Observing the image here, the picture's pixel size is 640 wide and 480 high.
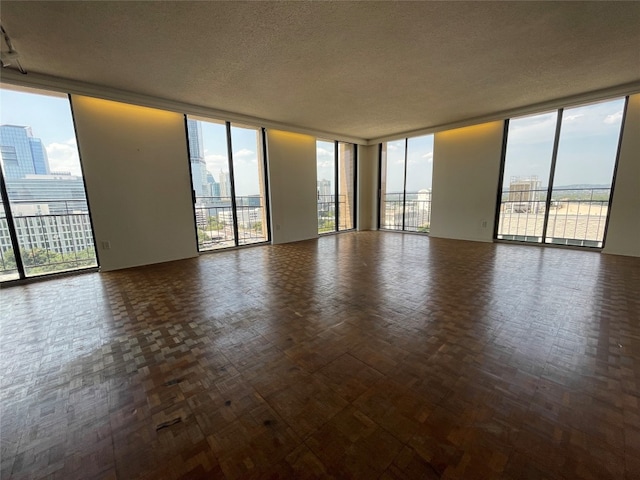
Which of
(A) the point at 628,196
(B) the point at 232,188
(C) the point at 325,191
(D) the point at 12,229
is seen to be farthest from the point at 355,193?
(D) the point at 12,229

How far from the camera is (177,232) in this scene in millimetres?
4648

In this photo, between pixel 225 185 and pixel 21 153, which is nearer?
pixel 21 153

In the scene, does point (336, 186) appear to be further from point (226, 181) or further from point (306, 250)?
point (226, 181)

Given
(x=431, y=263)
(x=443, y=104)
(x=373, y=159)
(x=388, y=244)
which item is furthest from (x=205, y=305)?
(x=373, y=159)

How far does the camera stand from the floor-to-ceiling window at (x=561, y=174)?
4383 mm

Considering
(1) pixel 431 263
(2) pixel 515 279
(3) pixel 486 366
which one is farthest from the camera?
(1) pixel 431 263

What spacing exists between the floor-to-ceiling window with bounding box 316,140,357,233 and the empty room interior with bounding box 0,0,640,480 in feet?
2.03

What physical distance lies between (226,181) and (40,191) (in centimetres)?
257

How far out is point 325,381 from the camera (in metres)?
1.55

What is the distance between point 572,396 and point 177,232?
5.15 meters

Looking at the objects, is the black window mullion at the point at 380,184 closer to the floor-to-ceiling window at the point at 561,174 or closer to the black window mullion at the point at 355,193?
the black window mullion at the point at 355,193

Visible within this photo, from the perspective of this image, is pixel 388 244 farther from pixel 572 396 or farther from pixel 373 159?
pixel 572 396

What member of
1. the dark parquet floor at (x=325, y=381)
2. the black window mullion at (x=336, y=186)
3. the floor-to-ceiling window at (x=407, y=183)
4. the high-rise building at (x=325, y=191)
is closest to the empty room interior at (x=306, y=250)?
the dark parquet floor at (x=325, y=381)

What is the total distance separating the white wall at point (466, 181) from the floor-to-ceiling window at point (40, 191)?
6.73 meters
